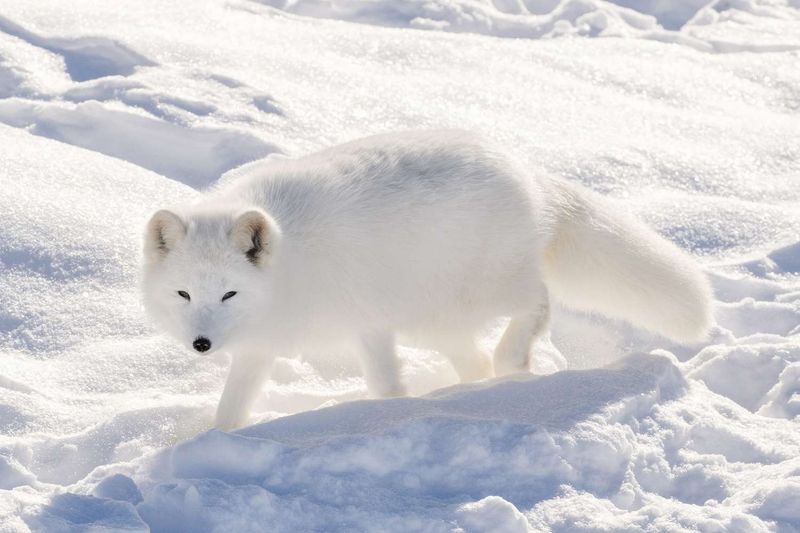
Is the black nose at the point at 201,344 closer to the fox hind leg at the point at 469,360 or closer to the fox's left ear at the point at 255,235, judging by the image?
the fox's left ear at the point at 255,235

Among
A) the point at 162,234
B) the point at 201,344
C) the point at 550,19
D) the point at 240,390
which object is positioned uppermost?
the point at 550,19

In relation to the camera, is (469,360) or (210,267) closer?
(210,267)

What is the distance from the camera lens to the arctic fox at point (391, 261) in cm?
312

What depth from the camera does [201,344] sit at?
9.89 ft

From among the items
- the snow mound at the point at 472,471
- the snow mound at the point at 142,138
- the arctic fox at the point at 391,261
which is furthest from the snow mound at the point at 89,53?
the snow mound at the point at 472,471

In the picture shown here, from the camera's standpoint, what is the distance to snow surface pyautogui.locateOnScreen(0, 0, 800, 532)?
269 cm

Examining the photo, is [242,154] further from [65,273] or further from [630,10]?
[630,10]

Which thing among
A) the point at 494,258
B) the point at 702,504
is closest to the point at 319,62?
the point at 494,258

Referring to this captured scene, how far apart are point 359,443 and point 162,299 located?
0.79 m

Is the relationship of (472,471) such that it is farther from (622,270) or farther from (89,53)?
(89,53)

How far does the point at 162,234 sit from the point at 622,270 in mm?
1517

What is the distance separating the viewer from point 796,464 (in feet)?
9.30

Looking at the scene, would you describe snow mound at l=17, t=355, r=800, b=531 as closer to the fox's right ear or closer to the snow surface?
the snow surface

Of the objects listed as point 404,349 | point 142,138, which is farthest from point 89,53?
point 404,349
